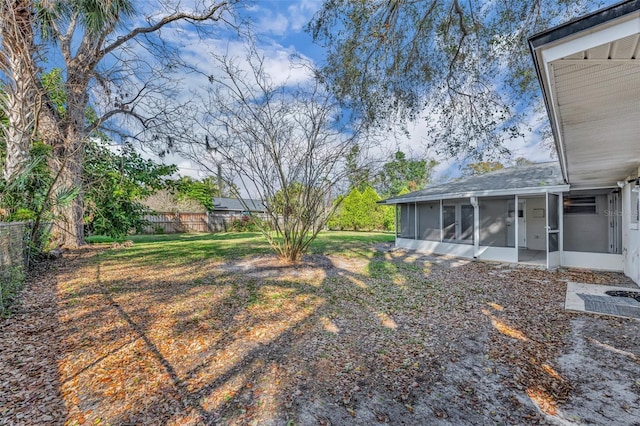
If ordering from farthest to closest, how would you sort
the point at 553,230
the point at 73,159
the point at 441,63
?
1. the point at 73,159
2. the point at 553,230
3. the point at 441,63

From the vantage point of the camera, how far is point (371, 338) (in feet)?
11.8

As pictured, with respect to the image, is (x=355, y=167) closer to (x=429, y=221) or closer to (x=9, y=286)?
(x=429, y=221)

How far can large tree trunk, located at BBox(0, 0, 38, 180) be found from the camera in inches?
191

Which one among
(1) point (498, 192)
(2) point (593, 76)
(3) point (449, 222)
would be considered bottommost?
(3) point (449, 222)

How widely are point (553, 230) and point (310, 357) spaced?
26.6 ft

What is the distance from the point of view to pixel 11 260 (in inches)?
198

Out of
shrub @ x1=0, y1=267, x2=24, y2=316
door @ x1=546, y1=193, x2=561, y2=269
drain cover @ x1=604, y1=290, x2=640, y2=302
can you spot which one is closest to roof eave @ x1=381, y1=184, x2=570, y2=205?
door @ x1=546, y1=193, x2=561, y2=269

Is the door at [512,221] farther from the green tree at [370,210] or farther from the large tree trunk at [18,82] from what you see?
the large tree trunk at [18,82]

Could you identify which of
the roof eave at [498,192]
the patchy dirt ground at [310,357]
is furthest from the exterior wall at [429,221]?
the patchy dirt ground at [310,357]

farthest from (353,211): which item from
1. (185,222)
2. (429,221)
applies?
(185,222)

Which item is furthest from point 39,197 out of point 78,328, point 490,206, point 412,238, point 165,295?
point 490,206

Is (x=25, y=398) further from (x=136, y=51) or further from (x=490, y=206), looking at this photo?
(x=490, y=206)

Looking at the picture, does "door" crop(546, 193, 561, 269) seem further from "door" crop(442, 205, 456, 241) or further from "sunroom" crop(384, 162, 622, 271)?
"door" crop(442, 205, 456, 241)

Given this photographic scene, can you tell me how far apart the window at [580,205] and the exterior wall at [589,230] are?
0.09 m
